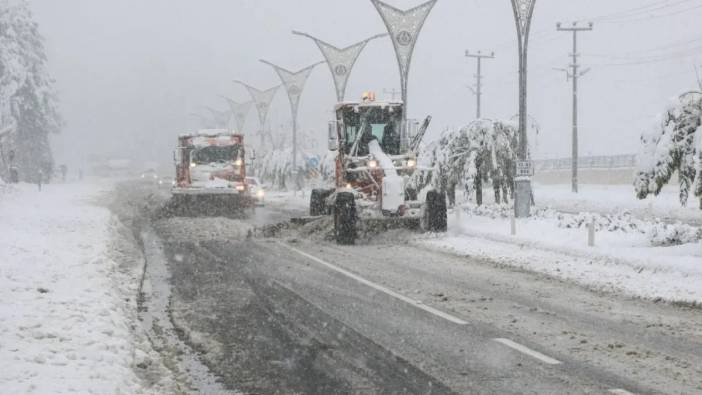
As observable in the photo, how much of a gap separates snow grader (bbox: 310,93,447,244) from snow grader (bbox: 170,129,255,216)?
931cm

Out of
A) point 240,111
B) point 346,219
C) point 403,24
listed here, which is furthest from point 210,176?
point 240,111

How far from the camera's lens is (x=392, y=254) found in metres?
15.4

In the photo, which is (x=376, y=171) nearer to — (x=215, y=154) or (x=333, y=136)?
(x=333, y=136)

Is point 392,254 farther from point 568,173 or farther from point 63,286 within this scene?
point 568,173

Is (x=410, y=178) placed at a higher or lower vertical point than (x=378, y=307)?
higher

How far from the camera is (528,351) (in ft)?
23.7

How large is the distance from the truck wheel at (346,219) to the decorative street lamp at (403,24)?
7.62 meters

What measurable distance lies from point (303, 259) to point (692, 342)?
8.15 meters

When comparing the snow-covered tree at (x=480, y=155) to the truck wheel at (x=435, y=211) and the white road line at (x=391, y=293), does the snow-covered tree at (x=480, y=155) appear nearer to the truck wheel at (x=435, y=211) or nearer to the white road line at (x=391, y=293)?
the truck wheel at (x=435, y=211)

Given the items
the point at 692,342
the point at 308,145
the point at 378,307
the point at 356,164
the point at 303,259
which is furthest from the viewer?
the point at 308,145

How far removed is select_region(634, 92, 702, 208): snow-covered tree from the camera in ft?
42.0

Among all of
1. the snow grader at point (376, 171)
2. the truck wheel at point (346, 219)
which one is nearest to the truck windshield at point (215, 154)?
the snow grader at point (376, 171)

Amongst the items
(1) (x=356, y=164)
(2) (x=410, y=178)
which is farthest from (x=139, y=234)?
(2) (x=410, y=178)

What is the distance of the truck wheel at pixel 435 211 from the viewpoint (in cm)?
1830
